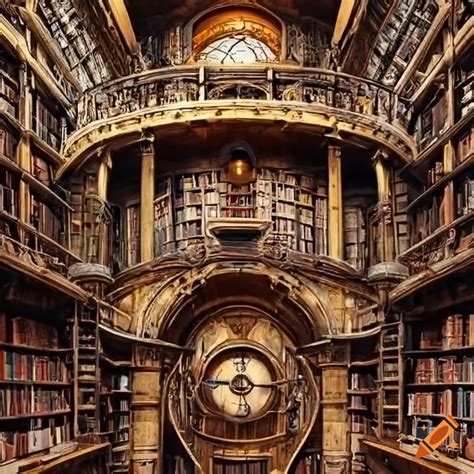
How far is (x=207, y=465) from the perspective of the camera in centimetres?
1138

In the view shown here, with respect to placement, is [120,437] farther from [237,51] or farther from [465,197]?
[237,51]

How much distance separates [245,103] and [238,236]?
5.51 feet

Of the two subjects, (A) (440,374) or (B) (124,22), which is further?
(B) (124,22)

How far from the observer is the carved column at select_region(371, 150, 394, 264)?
10844mm

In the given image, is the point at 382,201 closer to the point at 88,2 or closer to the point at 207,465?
the point at 207,465

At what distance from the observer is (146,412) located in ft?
32.9

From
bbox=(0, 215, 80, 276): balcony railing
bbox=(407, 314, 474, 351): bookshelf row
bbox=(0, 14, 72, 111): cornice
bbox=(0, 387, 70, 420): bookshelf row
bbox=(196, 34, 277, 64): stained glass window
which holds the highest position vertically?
bbox=(196, 34, 277, 64): stained glass window

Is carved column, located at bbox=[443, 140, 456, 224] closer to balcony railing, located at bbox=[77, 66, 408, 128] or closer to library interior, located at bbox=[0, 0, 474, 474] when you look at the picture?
library interior, located at bbox=[0, 0, 474, 474]

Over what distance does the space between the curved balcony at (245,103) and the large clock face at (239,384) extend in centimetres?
320

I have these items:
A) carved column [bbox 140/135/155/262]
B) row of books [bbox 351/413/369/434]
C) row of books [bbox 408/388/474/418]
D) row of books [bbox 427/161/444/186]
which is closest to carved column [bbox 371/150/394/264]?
row of books [bbox 427/161/444/186]

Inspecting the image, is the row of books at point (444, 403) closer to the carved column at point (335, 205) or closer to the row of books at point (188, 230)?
the carved column at point (335, 205)

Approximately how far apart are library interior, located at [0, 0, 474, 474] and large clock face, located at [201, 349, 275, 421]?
0.07 ft

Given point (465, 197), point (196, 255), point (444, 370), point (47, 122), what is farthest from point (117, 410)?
point (465, 197)

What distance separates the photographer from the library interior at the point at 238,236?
858cm
